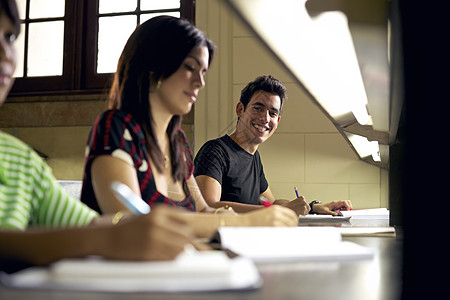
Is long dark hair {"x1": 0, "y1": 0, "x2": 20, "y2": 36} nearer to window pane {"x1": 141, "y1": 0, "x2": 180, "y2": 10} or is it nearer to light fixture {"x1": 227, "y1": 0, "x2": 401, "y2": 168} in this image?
light fixture {"x1": 227, "y1": 0, "x2": 401, "y2": 168}

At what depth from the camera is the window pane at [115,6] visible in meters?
2.57

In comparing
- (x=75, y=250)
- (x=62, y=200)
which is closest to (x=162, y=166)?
(x=62, y=200)

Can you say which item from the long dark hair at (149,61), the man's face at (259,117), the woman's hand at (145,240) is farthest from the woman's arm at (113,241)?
the man's face at (259,117)

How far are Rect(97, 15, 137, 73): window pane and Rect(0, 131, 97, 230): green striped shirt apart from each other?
204 cm

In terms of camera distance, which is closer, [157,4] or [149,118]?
[149,118]

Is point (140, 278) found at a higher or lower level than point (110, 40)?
lower

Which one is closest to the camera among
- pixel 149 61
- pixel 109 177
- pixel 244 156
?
pixel 109 177

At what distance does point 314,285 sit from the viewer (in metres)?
0.34

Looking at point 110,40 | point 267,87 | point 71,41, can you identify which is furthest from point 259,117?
point 71,41

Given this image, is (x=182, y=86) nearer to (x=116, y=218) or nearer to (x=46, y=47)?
(x=116, y=218)

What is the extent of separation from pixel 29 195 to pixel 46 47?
2214mm

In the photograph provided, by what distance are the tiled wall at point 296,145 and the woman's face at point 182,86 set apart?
1.30m

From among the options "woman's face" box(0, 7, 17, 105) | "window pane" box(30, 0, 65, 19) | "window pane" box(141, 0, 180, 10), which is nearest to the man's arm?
"woman's face" box(0, 7, 17, 105)

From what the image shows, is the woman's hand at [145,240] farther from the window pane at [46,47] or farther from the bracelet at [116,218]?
the window pane at [46,47]
